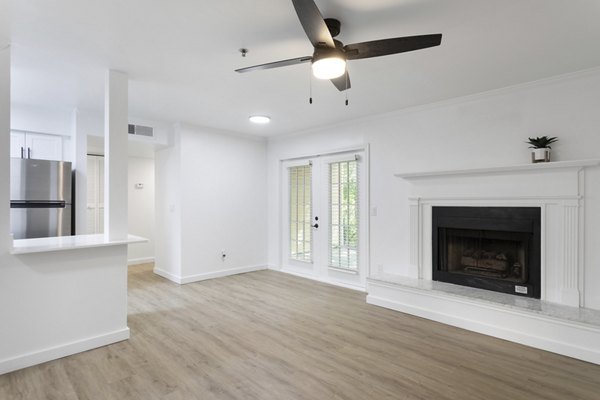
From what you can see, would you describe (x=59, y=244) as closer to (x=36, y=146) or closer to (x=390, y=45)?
(x=36, y=146)

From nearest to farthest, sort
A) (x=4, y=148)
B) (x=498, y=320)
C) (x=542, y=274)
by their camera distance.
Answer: (x=4, y=148)
(x=498, y=320)
(x=542, y=274)

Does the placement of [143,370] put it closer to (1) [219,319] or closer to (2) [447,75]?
(1) [219,319]

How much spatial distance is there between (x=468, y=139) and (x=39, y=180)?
17.3 ft

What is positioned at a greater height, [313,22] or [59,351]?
[313,22]

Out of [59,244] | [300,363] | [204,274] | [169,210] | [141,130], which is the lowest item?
[300,363]

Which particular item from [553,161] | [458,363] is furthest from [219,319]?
[553,161]

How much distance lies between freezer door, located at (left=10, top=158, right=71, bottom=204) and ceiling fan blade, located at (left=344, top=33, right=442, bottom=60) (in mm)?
4047

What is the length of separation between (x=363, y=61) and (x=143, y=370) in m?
3.15

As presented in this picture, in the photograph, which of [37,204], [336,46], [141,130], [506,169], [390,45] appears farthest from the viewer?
[141,130]

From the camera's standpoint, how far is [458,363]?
2.69m

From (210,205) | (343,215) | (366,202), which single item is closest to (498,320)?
(366,202)

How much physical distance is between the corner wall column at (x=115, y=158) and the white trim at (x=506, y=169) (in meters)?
3.17

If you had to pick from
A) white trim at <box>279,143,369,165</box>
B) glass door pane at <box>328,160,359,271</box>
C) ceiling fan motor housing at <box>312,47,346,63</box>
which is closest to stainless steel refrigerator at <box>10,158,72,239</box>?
white trim at <box>279,143,369,165</box>

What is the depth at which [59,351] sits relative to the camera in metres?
2.75
